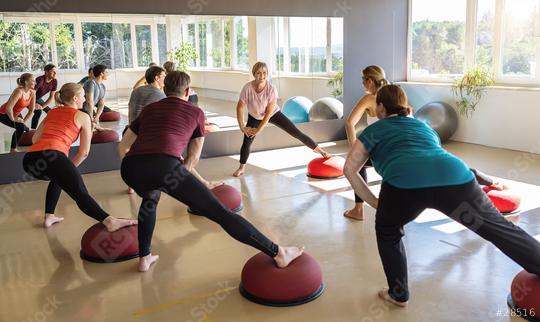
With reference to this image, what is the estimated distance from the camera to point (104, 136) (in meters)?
6.93

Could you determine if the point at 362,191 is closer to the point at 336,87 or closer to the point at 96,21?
the point at 96,21

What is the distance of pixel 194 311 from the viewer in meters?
3.14

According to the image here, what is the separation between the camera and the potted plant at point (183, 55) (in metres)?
7.24

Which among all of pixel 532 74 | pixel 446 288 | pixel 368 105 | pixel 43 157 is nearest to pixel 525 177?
pixel 532 74

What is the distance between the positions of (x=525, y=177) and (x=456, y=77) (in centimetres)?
295

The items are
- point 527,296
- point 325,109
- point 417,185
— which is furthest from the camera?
point 325,109

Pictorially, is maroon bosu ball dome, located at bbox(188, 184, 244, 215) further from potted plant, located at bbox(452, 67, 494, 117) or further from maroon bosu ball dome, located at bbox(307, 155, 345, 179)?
potted plant, located at bbox(452, 67, 494, 117)

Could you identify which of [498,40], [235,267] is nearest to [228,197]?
[235,267]

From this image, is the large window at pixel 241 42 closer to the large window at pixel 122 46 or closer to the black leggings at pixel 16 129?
the large window at pixel 122 46

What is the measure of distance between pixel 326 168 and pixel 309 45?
2829 mm

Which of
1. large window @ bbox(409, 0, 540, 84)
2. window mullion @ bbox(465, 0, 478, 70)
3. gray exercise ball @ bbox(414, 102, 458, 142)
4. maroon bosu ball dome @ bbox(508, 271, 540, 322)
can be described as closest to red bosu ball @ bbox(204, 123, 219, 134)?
gray exercise ball @ bbox(414, 102, 458, 142)

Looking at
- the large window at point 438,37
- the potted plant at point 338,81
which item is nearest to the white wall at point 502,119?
the large window at point 438,37

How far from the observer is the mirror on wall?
636 centimetres

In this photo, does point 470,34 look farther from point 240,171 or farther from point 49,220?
point 49,220
